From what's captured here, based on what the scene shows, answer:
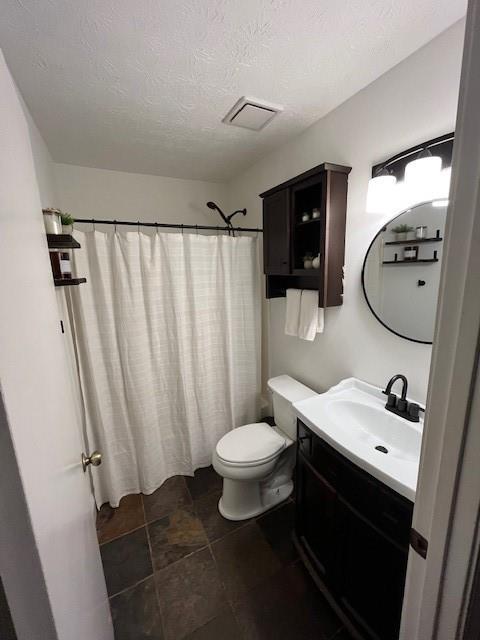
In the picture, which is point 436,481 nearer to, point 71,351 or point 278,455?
point 278,455

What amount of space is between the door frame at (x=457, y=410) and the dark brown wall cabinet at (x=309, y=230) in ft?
3.21

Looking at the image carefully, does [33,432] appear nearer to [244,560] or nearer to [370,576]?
[370,576]

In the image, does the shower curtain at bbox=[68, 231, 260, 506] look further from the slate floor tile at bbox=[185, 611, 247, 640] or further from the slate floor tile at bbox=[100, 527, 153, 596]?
the slate floor tile at bbox=[185, 611, 247, 640]

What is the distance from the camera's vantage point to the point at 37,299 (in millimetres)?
648

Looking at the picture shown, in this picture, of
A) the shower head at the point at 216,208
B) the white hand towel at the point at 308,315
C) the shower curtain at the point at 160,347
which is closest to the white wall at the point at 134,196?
the shower head at the point at 216,208

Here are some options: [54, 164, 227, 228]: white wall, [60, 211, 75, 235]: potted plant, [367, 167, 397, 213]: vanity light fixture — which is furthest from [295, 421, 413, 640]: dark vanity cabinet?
[54, 164, 227, 228]: white wall

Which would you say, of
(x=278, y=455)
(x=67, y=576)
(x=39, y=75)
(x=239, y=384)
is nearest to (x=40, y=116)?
(x=39, y=75)

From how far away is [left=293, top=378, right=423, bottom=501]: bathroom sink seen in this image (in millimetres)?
890

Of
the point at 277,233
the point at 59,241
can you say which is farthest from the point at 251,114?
the point at 59,241

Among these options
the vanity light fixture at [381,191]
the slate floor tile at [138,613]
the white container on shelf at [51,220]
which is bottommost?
the slate floor tile at [138,613]

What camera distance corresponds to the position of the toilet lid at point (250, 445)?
63.0 inches

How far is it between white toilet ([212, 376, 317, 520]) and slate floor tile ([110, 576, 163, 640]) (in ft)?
1.75

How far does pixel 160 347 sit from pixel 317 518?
1.35 m

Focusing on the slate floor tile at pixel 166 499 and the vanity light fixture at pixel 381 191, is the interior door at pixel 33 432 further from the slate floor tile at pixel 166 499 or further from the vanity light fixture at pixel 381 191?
the vanity light fixture at pixel 381 191
